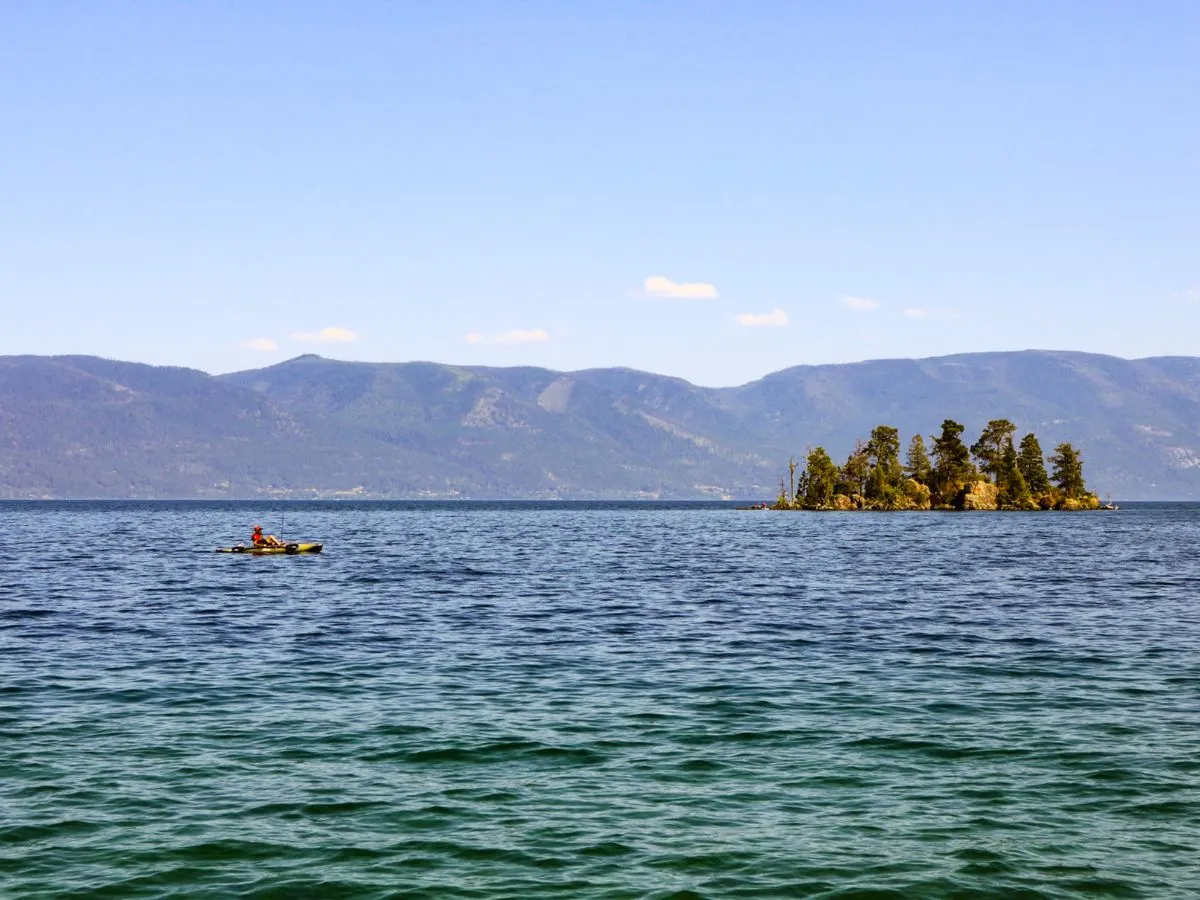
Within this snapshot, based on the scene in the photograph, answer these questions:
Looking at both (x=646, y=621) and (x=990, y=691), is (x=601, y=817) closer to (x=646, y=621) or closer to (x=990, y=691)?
(x=990, y=691)

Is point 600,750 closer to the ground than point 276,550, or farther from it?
farther from it

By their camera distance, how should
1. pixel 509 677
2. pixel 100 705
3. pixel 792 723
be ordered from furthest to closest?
pixel 509 677
pixel 100 705
pixel 792 723

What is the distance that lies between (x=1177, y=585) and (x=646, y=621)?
3812 cm

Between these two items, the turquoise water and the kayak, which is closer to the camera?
the turquoise water

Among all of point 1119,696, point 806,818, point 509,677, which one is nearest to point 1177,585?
point 1119,696

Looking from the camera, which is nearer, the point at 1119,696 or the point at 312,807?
the point at 312,807

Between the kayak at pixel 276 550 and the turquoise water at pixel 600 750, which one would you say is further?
the kayak at pixel 276 550

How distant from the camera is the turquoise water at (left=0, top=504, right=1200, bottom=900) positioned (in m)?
19.3

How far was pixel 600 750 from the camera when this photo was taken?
26922 mm

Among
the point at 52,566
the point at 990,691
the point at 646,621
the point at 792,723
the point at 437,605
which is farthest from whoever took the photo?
the point at 52,566

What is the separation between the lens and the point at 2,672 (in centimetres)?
3756

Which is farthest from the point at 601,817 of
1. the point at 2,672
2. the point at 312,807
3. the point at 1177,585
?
the point at 1177,585

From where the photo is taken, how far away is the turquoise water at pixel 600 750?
19312mm

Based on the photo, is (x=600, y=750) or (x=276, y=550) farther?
(x=276, y=550)
